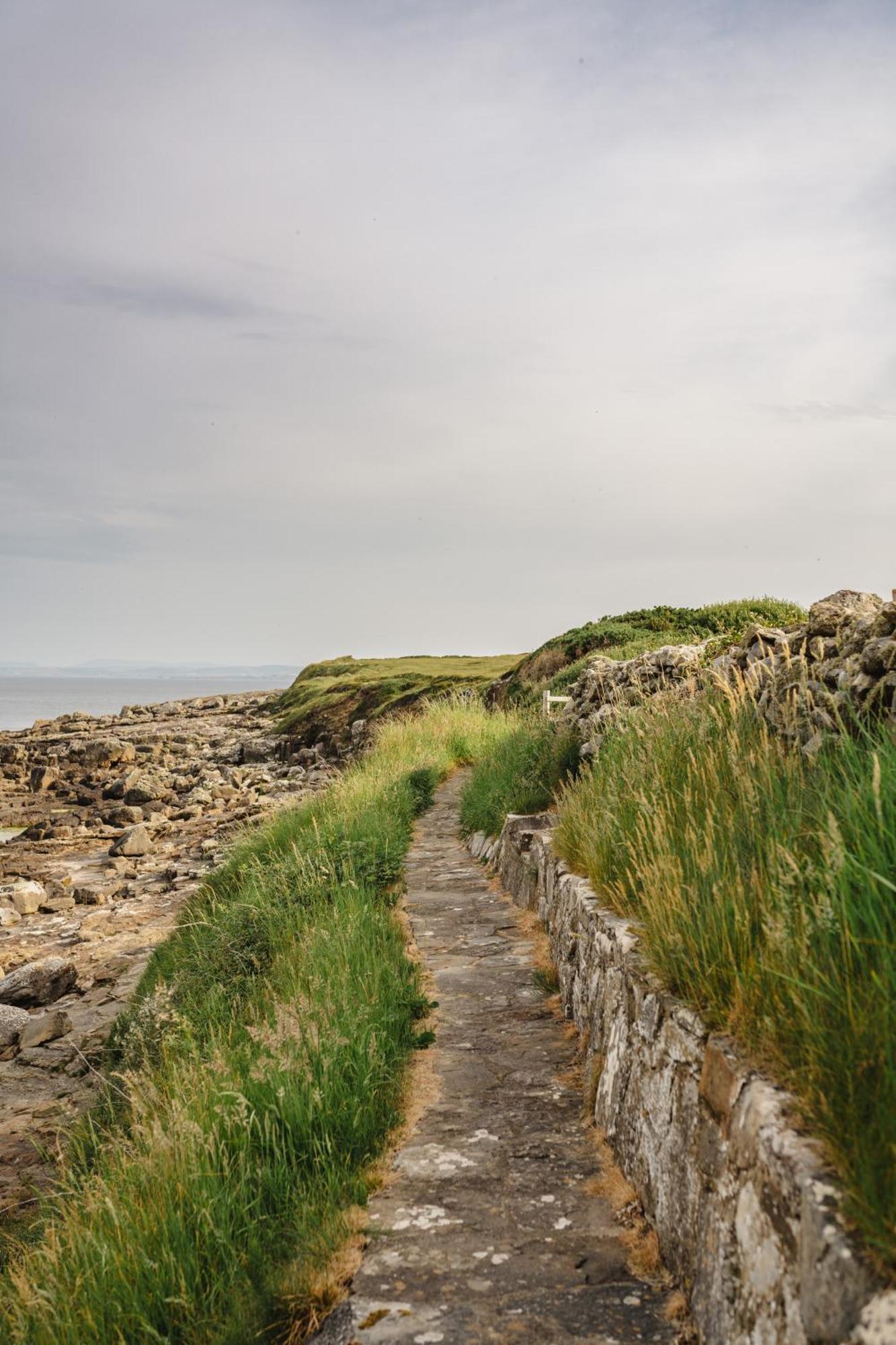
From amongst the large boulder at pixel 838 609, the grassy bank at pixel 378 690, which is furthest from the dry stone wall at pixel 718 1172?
the grassy bank at pixel 378 690

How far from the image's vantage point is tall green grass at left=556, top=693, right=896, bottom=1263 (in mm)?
2670

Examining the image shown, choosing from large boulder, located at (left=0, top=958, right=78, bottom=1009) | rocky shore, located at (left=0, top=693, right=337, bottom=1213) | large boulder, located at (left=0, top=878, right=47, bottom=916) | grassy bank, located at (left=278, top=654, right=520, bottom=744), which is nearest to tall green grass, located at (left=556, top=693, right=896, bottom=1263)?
rocky shore, located at (left=0, top=693, right=337, bottom=1213)

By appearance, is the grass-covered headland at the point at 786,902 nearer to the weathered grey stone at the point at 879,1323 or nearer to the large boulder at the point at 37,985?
the weathered grey stone at the point at 879,1323

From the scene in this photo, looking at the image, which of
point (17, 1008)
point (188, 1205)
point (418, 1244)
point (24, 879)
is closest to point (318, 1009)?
point (188, 1205)

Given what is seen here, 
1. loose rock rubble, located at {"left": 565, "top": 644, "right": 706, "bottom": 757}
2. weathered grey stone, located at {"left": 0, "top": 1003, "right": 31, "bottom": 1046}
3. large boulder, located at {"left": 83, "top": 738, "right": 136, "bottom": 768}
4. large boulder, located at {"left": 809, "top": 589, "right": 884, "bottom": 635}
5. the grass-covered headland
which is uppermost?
large boulder, located at {"left": 809, "top": 589, "right": 884, "bottom": 635}

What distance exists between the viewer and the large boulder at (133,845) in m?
22.5

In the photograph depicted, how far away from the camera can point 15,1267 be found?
496cm

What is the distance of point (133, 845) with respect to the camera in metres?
22.7

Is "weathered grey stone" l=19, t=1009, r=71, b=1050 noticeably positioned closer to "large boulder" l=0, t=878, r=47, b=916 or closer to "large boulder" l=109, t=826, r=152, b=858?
"large boulder" l=0, t=878, r=47, b=916

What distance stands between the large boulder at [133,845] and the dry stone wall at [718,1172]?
A: 18866 millimetres

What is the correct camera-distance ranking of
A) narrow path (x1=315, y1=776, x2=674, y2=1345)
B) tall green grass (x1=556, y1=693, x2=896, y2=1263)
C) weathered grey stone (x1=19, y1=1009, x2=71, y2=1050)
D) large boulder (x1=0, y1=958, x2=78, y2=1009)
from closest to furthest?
tall green grass (x1=556, y1=693, x2=896, y2=1263) → narrow path (x1=315, y1=776, x2=674, y2=1345) → weathered grey stone (x1=19, y1=1009, x2=71, y2=1050) → large boulder (x1=0, y1=958, x2=78, y2=1009)

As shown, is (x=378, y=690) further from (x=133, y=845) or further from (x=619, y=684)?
(x=619, y=684)

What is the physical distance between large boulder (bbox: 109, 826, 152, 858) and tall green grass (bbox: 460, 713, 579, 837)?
37.4ft

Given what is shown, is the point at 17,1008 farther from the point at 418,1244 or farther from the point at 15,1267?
the point at 418,1244
